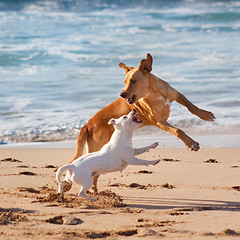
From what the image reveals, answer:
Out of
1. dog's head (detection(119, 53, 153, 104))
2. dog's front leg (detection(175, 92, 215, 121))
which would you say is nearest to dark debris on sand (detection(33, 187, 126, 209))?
dog's head (detection(119, 53, 153, 104))

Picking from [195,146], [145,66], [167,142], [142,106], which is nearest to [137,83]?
[145,66]

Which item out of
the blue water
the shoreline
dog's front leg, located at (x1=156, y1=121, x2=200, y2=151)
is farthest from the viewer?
the blue water

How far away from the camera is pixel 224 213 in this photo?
566 centimetres

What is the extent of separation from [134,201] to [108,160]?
762 millimetres

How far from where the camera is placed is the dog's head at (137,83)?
6320 mm

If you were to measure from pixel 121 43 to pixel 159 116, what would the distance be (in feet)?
83.1

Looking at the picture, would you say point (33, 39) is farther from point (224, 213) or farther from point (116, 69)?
point (224, 213)

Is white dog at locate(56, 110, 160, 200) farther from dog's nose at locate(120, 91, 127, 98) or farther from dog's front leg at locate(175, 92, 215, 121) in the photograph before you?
dog's front leg at locate(175, 92, 215, 121)

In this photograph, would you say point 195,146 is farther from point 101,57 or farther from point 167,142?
point 101,57

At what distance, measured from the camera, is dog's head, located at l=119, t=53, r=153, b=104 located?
632cm

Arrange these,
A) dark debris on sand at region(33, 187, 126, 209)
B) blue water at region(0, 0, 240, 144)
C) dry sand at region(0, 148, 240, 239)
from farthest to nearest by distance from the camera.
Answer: blue water at region(0, 0, 240, 144) → dark debris on sand at region(33, 187, 126, 209) → dry sand at region(0, 148, 240, 239)

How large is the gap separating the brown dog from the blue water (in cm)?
462

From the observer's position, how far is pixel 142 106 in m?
6.80

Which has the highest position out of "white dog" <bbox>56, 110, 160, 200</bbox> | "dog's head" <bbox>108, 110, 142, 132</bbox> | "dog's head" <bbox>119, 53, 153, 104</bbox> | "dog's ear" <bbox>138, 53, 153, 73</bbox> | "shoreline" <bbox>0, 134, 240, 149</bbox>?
"dog's ear" <bbox>138, 53, 153, 73</bbox>
